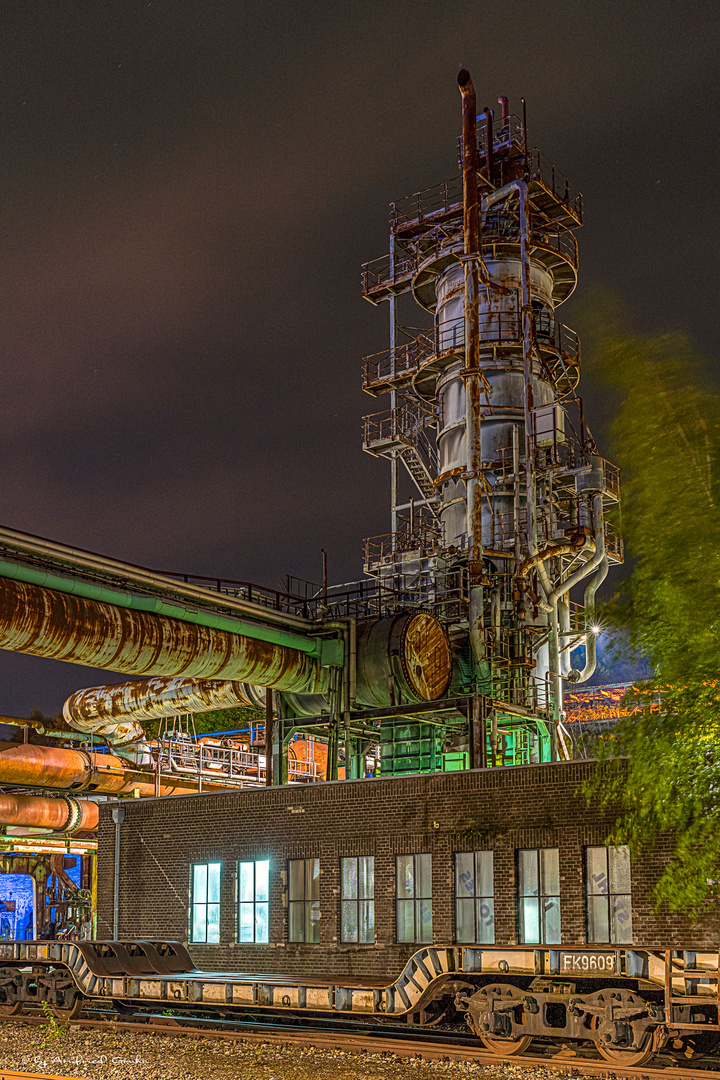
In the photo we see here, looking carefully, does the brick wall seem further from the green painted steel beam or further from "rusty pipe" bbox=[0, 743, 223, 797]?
"rusty pipe" bbox=[0, 743, 223, 797]

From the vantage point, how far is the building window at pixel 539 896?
17953 mm

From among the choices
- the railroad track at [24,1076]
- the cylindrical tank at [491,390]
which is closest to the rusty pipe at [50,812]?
the cylindrical tank at [491,390]

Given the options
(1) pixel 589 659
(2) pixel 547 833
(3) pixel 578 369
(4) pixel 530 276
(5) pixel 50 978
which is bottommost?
(5) pixel 50 978

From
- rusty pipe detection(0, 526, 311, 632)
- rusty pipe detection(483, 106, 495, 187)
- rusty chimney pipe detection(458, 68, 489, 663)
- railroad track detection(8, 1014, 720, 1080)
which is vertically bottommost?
railroad track detection(8, 1014, 720, 1080)

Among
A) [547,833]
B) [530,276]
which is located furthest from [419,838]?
[530,276]

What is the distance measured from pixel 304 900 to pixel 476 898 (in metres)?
3.70

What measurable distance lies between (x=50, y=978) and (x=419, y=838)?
6.68 meters

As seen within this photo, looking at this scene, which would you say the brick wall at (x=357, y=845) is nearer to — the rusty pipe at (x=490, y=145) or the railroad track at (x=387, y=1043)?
the railroad track at (x=387, y=1043)

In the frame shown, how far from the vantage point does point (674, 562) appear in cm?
1054

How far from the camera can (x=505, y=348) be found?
33250 millimetres

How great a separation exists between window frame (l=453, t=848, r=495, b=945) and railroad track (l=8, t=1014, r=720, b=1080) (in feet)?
7.04

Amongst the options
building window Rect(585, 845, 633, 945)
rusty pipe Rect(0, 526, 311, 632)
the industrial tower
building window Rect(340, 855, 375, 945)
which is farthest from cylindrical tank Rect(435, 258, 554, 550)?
building window Rect(585, 845, 633, 945)

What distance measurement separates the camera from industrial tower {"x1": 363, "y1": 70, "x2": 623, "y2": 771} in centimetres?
2866

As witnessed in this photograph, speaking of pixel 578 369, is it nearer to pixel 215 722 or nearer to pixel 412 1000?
pixel 412 1000
